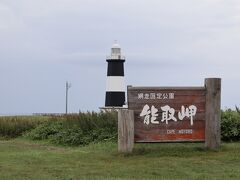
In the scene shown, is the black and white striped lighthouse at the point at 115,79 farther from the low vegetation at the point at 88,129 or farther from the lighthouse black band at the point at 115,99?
the low vegetation at the point at 88,129

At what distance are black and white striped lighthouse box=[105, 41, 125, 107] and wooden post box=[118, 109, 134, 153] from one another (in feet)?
59.0

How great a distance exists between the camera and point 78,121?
728 inches

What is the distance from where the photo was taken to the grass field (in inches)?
379

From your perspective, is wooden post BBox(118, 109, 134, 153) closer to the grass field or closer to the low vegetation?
the grass field

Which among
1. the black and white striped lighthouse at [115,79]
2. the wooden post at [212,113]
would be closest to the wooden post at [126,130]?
the wooden post at [212,113]

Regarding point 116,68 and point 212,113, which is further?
point 116,68

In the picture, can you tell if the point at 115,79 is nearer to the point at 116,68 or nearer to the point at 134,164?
the point at 116,68

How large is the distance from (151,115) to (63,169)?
3516mm

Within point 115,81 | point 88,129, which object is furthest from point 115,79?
point 88,129

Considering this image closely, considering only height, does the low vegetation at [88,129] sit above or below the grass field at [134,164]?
above

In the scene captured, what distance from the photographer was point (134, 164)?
11.1 m

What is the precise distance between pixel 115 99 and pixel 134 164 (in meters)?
20.6

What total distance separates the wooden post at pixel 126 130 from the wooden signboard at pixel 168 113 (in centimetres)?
22

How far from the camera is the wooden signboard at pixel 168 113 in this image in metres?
13.0
